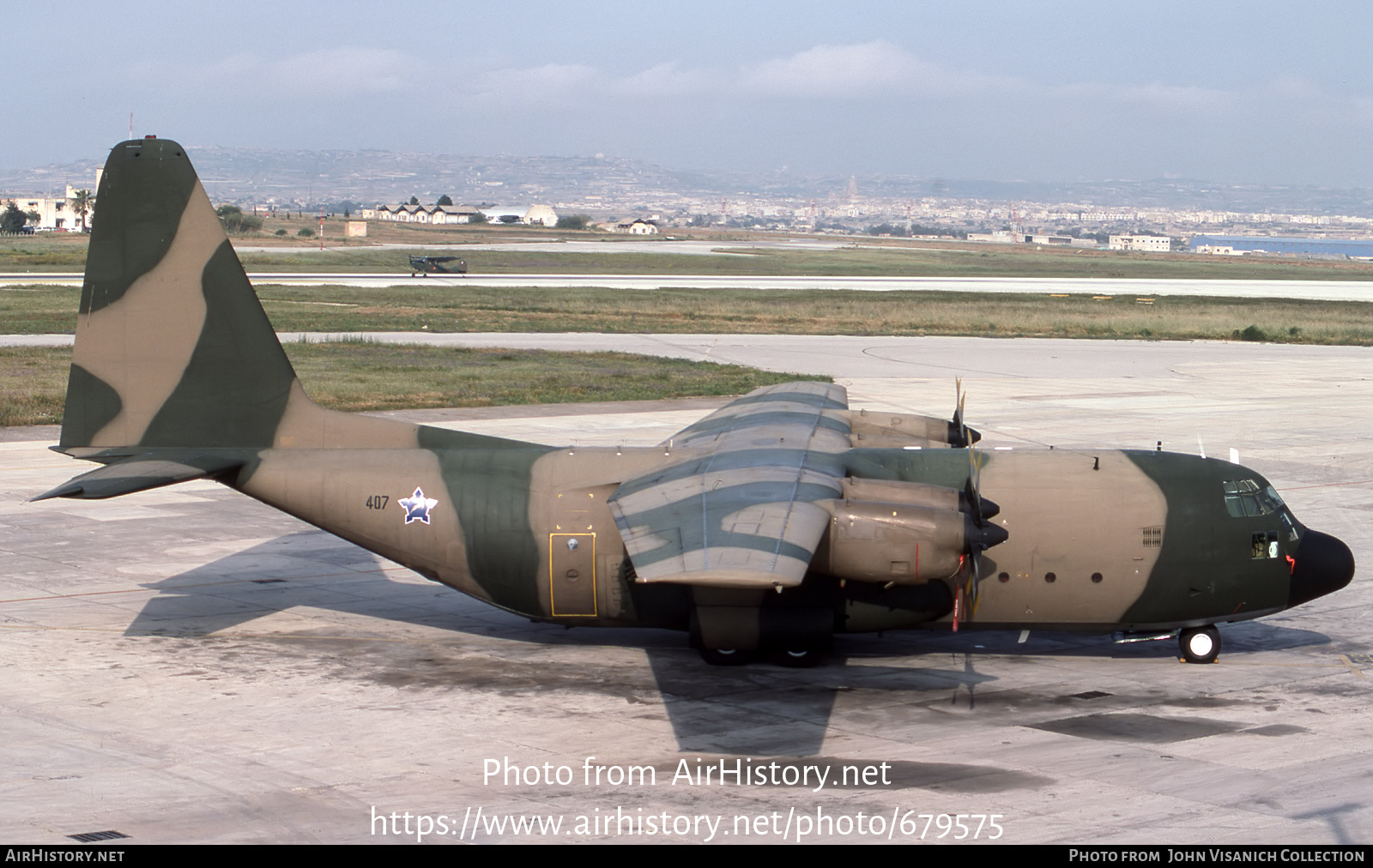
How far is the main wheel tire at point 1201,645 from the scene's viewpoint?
20.0 m

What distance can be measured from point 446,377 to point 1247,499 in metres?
37.9

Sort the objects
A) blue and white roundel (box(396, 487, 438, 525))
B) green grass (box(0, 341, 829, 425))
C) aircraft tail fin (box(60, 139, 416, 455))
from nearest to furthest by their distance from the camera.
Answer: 1. blue and white roundel (box(396, 487, 438, 525))
2. aircraft tail fin (box(60, 139, 416, 455))
3. green grass (box(0, 341, 829, 425))

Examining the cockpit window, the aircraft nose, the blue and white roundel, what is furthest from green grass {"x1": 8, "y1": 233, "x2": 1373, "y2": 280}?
the aircraft nose

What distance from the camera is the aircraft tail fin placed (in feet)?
67.7

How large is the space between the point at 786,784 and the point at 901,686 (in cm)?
463

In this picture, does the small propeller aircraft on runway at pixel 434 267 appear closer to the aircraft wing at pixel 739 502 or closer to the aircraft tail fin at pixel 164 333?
the aircraft tail fin at pixel 164 333

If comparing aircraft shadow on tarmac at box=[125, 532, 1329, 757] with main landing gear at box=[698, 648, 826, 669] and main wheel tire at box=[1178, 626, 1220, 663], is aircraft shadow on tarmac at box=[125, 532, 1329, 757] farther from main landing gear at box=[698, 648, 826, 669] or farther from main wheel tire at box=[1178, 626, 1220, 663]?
main wheel tire at box=[1178, 626, 1220, 663]

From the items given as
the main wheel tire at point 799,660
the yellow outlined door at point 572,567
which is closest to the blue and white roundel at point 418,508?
the yellow outlined door at point 572,567

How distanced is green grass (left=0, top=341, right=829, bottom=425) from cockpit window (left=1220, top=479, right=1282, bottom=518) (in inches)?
1203

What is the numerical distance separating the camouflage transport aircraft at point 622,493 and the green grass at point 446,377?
2305 cm

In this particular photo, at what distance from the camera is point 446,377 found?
52875 mm

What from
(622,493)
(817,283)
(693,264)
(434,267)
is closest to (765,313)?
(817,283)

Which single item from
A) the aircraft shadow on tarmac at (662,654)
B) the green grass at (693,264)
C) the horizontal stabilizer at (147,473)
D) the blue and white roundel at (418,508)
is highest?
the green grass at (693,264)
